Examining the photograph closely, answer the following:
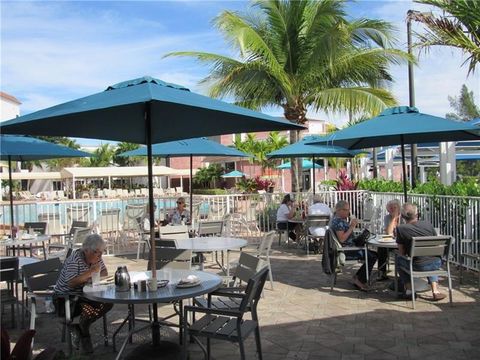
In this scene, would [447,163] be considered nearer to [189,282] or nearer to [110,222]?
[110,222]

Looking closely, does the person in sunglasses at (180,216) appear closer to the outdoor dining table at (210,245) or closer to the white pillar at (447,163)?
the outdoor dining table at (210,245)

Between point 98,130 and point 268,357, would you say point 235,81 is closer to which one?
point 98,130

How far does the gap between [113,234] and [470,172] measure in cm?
5850

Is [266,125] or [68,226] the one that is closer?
[266,125]

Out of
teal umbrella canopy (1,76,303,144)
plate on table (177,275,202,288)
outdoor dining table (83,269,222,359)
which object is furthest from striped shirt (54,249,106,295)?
teal umbrella canopy (1,76,303,144)

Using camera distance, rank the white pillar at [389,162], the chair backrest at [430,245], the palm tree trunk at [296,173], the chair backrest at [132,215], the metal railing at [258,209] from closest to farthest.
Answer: the chair backrest at [430,245] → the metal railing at [258,209] → the chair backrest at [132,215] → the palm tree trunk at [296,173] → the white pillar at [389,162]

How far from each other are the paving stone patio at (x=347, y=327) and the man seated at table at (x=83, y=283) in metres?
0.29

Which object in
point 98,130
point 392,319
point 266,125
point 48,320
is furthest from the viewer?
point 48,320

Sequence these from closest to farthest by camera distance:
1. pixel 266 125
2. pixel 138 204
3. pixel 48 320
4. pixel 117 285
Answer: pixel 117 285 < pixel 266 125 < pixel 48 320 < pixel 138 204

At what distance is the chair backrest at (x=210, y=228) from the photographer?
8.73 m

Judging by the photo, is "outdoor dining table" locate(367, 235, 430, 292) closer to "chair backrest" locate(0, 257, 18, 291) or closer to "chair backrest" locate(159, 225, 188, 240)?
"chair backrest" locate(159, 225, 188, 240)

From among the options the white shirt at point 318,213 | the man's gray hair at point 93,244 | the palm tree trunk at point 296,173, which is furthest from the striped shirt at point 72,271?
the palm tree trunk at point 296,173

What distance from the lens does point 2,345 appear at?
2.70 m

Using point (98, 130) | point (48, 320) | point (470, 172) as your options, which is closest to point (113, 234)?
point (48, 320)
